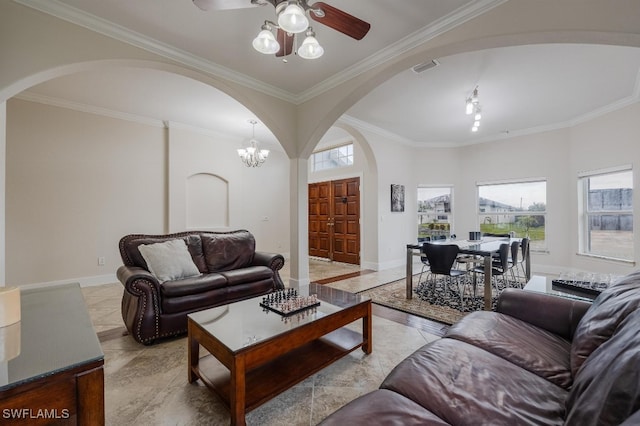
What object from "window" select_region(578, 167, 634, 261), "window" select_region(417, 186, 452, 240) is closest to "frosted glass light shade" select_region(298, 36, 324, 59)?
"window" select_region(578, 167, 634, 261)

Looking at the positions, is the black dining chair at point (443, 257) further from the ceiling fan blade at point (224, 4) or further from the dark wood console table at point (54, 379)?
the dark wood console table at point (54, 379)

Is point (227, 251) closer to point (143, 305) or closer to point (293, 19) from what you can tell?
point (143, 305)

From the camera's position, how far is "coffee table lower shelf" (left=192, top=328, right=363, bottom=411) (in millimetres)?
1561

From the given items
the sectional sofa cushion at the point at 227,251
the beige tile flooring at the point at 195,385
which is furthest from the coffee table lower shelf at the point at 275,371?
the sectional sofa cushion at the point at 227,251

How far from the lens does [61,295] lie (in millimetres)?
1450

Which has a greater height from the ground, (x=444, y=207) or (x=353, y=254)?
(x=444, y=207)

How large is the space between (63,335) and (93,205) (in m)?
4.36

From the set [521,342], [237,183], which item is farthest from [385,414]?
[237,183]

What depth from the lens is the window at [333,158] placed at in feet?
20.8

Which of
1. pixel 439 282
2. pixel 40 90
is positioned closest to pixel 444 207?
pixel 439 282

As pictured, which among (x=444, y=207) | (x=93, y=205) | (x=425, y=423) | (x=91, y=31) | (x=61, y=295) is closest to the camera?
(x=425, y=423)

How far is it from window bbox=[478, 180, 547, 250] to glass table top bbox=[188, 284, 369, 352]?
507cm

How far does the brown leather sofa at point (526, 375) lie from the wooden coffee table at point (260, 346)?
0.68m

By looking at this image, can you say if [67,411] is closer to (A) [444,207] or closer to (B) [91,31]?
(B) [91,31]
